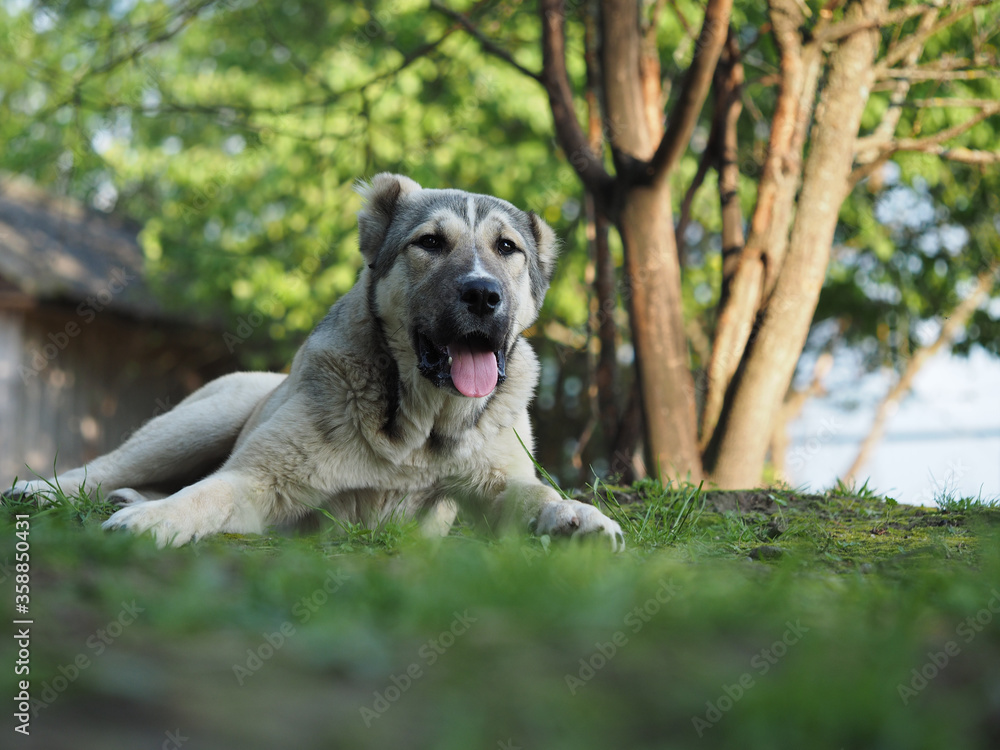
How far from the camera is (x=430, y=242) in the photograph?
14.8ft

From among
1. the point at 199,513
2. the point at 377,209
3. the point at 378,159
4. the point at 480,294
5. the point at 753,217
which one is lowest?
the point at 199,513

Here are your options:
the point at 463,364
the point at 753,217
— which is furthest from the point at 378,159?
the point at 463,364

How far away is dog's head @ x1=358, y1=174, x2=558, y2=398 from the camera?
4145mm

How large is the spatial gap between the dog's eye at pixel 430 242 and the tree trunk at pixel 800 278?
11.1ft

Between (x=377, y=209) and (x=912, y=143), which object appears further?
(x=912, y=143)

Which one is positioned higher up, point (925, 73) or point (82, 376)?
point (925, 73)

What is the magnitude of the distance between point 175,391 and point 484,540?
18104mm

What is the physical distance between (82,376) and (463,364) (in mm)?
16092

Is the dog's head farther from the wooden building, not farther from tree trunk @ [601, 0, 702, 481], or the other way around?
the wooden building

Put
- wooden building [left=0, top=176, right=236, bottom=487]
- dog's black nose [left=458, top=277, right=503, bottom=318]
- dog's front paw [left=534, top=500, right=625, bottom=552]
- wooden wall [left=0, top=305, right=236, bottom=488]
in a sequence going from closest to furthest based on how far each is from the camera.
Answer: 1. dog's front paw [left=534, top=500, right=625, bottom=552]
2. dog's black nose [left=458, top=277, right=503, bottom=318]
3. wooden building [left=0, top=176, right=236, bottom=487]
4. wooden wall [left=0, top=305, right=236, bottom=488]

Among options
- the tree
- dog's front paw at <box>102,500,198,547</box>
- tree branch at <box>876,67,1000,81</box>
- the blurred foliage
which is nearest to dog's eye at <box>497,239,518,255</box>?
dog's front paw at <box>102,500,198,547</box>

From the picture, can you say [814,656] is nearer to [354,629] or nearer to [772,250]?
[354,629]

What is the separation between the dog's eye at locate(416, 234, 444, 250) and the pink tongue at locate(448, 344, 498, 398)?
603 mm

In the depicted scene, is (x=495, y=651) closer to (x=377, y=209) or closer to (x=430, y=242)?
(x=430, y=242)
